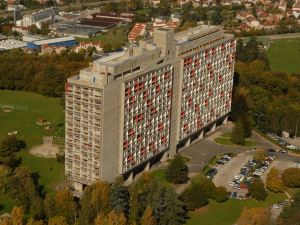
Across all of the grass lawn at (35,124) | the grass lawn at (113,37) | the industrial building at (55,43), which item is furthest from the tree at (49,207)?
the grass lawn at (113,37)

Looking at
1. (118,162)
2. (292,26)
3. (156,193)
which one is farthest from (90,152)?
(292,26)

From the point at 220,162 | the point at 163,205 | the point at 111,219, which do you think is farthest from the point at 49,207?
the point at 220,162

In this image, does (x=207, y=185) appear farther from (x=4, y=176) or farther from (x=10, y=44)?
(x=10, y=44)

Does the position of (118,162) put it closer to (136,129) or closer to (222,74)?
(136,129)

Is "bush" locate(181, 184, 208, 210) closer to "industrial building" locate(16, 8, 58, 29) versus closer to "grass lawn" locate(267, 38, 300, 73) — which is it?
"grass lawn" locate(267, 38, 300, 73)

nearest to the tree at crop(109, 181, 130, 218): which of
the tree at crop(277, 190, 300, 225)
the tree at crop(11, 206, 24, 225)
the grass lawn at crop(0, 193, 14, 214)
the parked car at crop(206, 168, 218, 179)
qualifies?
the tree at crop(11, 206, 24, 225)
